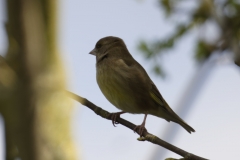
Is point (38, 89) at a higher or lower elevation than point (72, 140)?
higher

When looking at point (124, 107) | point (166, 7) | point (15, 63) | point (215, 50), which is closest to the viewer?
point (15, 63)

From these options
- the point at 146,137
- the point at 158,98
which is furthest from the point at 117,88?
the point at 146,137

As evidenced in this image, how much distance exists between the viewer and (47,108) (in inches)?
65.8

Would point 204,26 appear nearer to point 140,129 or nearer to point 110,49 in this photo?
point 140,129

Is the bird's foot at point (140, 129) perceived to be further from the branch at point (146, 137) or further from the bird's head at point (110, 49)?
the bird's head at point (110, 49)

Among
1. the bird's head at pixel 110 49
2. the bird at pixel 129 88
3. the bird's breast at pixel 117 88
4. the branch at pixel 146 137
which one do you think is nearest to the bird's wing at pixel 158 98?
the bird at pixel 129 88

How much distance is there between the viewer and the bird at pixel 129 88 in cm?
727

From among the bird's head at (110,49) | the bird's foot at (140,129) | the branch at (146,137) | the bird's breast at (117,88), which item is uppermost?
the bird's head at (110,49)

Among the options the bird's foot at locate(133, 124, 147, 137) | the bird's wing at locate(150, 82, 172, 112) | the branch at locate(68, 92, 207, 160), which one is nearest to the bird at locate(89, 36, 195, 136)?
the bird's wing at locate(150, 82, 172, 112)

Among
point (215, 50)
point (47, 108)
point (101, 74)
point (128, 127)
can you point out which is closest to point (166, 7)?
point (128, 127)

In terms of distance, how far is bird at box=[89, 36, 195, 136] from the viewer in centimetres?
727

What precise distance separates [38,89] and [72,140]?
0.24 m

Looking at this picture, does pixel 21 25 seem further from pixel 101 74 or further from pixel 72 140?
pixel 101 74

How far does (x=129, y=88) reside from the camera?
749cm
